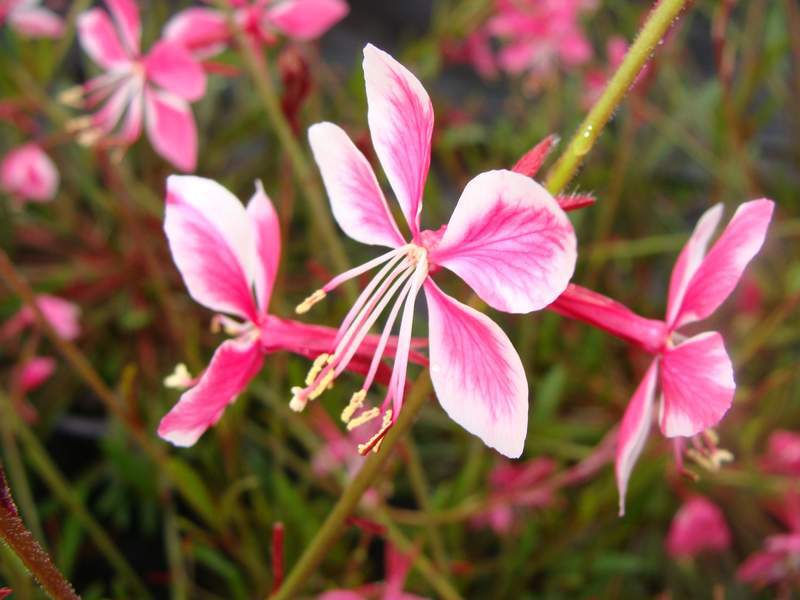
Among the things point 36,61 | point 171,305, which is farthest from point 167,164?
point 171,305

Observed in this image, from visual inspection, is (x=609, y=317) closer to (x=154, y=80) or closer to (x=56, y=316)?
(x=154, y=80)

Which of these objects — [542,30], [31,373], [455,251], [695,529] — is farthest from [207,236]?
[542,30]

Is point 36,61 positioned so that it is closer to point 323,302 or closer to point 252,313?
point 323,302

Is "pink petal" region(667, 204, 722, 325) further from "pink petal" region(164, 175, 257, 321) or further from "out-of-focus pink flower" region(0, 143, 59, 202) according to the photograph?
"out-of-focus pink flower" region(0, 143, 59, 202)

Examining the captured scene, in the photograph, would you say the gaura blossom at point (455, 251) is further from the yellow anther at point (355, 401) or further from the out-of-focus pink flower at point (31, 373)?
the out-of-focus pink flower at point (31, 373)

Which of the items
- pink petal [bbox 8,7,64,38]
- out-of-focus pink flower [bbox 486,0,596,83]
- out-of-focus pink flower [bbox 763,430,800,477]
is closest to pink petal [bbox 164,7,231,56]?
pink petal [bbox 8,7,64,38]
